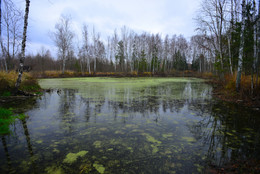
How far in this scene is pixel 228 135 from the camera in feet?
10.2

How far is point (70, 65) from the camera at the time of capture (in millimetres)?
42938

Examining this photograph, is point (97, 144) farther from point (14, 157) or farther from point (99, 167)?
point (14, 157)

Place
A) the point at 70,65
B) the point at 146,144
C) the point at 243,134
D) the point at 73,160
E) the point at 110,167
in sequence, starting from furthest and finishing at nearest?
the point at 70,65
the point at 243,134
the point at 146,144
the point at 73,160
the point at 110,167

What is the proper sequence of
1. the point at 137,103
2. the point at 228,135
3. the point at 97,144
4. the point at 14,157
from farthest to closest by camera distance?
the point at 137,103, the point at 228,135, the point at 97,144, the point at 14,157

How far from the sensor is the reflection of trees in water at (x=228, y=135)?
2.33 metres

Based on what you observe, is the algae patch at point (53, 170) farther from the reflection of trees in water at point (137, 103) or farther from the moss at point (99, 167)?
the reflection of trees in water at point (137, 103)

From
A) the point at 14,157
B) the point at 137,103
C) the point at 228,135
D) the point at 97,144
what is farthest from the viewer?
the point at 137,103

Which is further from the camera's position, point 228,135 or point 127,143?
point 228,135

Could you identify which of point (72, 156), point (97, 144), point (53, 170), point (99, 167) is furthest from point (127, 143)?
point (53, 170)

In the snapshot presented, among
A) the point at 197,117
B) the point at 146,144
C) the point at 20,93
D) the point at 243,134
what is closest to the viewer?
the point at 146,144

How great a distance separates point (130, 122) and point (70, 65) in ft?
145

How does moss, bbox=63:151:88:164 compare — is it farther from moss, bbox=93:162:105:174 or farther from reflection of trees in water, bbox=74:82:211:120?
reflection of trees in water, bbox=74:82:211:120

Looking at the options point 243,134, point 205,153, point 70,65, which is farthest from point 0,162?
point 70,65

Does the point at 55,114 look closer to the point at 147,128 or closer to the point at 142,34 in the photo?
the point at 147,128
